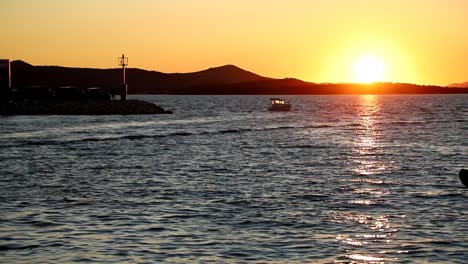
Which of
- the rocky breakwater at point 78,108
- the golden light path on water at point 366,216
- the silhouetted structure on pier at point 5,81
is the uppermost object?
the silhouetted structure on pier at point 5,81

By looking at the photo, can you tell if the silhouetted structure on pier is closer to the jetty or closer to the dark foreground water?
the jetty

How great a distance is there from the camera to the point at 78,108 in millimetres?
160000

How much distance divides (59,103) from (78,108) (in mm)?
6083

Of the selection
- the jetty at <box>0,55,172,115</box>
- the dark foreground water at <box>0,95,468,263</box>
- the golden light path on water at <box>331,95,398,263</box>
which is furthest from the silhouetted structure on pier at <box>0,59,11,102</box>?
the golden light path on water at <box>331,95,398,263</box>

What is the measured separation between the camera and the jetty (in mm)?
157000

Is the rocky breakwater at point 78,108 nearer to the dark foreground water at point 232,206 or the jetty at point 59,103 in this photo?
the jetty at point 59,103

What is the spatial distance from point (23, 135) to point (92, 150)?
74.1 feet

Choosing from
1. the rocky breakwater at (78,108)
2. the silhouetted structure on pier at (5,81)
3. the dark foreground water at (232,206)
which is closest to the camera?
the dark foreground water at (232,206)

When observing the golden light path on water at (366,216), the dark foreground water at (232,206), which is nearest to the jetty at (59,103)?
the dark foreground water at (232,206)

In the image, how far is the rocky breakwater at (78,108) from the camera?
6116 inches

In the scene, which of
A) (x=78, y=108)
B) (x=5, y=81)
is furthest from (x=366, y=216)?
(x=5, y=81)

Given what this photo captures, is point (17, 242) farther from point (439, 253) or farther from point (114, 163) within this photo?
point (114, 163)

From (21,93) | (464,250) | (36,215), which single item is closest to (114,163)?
(36,215)

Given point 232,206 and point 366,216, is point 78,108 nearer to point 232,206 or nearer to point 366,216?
point 232,206
